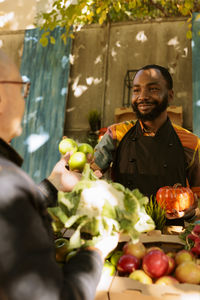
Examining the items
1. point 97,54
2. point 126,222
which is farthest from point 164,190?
point 97,54

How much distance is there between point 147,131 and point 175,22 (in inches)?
172

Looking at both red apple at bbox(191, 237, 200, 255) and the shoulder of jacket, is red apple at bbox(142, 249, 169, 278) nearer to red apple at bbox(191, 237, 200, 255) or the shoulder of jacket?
red apple at bbox(191, 237, 200, 255)

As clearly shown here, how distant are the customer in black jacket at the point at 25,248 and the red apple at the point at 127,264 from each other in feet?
1.07

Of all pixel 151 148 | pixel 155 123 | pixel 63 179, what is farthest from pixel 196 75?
pixel 63 179

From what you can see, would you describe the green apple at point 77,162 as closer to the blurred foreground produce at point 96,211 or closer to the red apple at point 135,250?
the blurred foreground produce at point 96,211

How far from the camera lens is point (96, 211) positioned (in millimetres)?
1197

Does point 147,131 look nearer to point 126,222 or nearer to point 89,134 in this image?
point 126,222

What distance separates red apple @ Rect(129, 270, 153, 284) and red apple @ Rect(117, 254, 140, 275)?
39 mm

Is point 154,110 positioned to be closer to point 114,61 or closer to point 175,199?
point 175,199

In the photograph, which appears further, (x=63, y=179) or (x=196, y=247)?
(x=63, y=179)

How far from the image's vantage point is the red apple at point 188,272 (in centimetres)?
110

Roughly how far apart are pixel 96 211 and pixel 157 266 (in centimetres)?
32

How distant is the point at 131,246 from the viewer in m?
1.27

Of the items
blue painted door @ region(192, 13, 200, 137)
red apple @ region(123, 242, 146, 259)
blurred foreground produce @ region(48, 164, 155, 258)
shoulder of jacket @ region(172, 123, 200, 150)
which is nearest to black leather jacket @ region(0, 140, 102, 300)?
blurred foreground produce @ region(48, 164, 155, 258)
